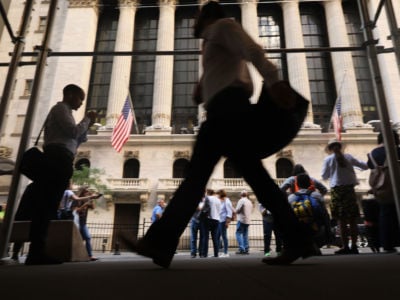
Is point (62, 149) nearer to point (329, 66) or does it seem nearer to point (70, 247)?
point (70, 247)

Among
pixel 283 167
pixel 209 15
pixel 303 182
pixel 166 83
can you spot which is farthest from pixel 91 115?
pixel 166 83

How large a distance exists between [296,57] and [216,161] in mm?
27393

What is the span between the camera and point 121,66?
2820cm

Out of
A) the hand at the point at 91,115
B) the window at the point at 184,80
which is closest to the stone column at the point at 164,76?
the window at the point at 184,80

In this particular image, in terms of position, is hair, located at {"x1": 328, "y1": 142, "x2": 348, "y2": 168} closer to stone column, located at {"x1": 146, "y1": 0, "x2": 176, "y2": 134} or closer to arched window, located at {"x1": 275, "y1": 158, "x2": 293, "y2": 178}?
arched window, located at {"x1": 275, "y1": 158, "x2": 293, "y2": 178}

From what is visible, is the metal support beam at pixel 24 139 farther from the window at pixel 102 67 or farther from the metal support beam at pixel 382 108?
the window at pixel 102 67

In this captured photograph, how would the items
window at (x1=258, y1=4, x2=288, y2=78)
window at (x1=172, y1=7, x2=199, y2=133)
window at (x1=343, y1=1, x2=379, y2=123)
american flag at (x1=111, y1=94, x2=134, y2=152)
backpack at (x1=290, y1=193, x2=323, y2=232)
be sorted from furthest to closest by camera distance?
window at (x1=258, y1=4, x2=288, y2=78) < window at (x1=172, y1=7, x2=199, y2=133) < window at (x1=343, y1=1, x2=379, y2=123) < american flag at (x1=111, y1=94, x2=134, y2=152) < backpack at (x1=290, y1=193, x2=323, y2=232)

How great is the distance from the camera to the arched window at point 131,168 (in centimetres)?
2538

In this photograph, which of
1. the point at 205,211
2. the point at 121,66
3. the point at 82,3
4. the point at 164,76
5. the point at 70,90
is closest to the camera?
the point at 70,90

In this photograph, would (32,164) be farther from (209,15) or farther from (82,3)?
(82,3)

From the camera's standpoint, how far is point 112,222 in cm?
2341

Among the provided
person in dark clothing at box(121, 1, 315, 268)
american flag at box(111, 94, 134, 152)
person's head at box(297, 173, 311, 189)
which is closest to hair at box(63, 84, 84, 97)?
person in dark clothing at box(121, 1, 315, 268)

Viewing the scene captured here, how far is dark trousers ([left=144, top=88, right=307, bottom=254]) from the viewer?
2107mm

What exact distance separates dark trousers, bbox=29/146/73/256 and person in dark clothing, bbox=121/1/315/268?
4.68ft
